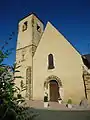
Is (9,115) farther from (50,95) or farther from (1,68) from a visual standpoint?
(50,95)

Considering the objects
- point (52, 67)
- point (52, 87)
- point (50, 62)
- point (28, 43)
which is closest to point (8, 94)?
point (52, 67)

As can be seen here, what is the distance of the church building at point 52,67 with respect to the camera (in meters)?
18.0

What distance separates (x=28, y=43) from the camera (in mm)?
22938

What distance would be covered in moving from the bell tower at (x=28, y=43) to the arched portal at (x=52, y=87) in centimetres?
202

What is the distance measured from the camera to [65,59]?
19219 mm

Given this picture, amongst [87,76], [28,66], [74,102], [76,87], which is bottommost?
[74,102]

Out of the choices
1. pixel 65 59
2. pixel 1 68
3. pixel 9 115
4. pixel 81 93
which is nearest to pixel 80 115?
pixel 9 115

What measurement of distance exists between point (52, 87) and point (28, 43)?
275 inches

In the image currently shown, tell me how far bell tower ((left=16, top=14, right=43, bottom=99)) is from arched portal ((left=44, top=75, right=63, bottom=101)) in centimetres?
202

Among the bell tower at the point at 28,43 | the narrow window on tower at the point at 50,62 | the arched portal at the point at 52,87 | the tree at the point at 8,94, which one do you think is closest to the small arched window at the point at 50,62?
the narrow window on tower at the point at 50,62

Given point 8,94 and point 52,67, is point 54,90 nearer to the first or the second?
point 52,67

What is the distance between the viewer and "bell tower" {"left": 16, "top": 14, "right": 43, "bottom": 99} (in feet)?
70.0

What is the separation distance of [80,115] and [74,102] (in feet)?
43.5

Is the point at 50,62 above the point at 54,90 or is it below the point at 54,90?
above
